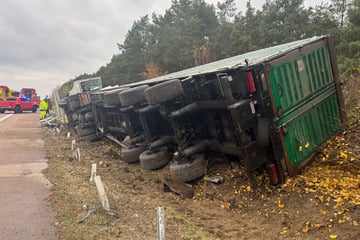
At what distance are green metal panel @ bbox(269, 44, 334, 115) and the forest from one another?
8.46 meters

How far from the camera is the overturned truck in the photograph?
5066 mm

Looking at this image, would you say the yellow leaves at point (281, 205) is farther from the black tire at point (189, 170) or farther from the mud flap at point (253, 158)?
the black tire at point (189, 170)

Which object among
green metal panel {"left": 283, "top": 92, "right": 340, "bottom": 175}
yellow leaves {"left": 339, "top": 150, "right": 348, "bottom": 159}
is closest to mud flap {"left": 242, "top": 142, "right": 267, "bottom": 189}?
green metal panel {"left": 283, "top": 92, "right": 340, "bottom": 175}

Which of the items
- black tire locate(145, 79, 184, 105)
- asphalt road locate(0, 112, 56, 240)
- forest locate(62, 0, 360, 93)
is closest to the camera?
asphalt road locate(0, 112, 56, 240)

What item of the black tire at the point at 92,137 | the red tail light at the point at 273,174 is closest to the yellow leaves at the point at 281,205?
the red tail light at the point at 273,174

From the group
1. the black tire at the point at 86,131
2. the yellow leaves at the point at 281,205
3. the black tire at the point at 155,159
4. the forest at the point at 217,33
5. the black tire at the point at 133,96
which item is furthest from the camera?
the forest at the point at 217,33

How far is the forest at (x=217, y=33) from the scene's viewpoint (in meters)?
20.4

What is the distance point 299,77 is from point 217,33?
24.7 metres

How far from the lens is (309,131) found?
5.65m

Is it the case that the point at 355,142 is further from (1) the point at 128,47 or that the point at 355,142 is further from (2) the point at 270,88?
(1) the point at 128,47

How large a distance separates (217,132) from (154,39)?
30.3 meters

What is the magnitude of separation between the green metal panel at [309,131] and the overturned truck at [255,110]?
→ 0.02 m

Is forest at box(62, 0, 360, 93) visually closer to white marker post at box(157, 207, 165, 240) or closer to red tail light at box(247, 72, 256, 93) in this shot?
red tail light at box(247, 72, 256, 93)

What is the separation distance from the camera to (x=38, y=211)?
4977 millimetres
